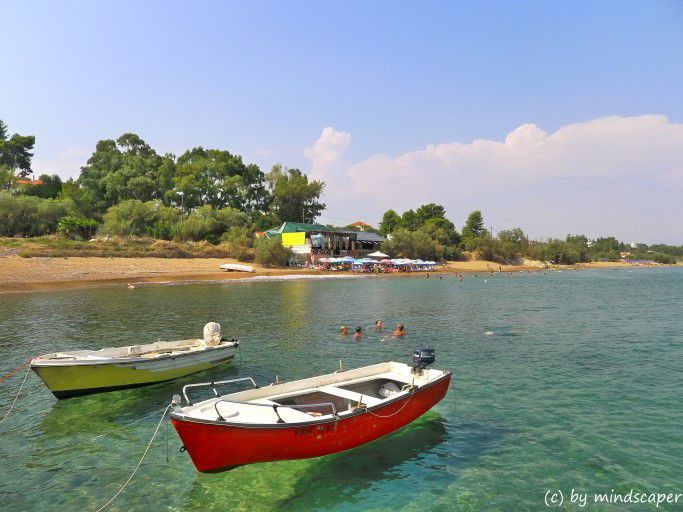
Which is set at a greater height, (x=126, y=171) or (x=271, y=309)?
(x=126, y=171)

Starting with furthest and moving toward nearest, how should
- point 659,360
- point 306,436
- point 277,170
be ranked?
1. point 277,170
2. point 659,360
3. point 306,436

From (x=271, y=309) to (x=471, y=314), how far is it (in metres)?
16.8

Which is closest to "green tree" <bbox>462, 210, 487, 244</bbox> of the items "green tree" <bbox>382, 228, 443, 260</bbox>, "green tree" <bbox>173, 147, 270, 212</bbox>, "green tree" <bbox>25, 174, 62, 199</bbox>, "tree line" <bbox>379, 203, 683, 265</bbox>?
"tree line" <bbox>379, 203, 683, 265</bbox>

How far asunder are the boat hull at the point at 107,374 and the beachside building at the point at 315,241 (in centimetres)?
6845

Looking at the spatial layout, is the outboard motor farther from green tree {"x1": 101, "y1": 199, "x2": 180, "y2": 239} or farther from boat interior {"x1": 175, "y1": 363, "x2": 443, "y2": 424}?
green tree {"x1": 101, "y1": 199, "x2": 180, "y2": 239}

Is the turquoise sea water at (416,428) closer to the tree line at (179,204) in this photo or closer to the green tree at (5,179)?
the tree line at (179,204)

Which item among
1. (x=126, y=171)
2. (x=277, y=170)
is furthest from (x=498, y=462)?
(x=277, y=170)

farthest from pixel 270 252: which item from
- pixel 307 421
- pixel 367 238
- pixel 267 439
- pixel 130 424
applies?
pixel 267 439

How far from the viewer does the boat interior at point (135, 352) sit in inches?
573

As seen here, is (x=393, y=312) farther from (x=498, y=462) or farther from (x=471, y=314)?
(x=498, y=462)

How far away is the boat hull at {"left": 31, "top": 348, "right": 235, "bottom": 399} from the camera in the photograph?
14109 mm

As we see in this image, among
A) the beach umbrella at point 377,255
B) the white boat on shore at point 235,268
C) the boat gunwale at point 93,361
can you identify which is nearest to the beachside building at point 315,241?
the beach umbrella at point 377,255

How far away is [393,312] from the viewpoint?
37.1 m

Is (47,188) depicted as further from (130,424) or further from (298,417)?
(298,417)
